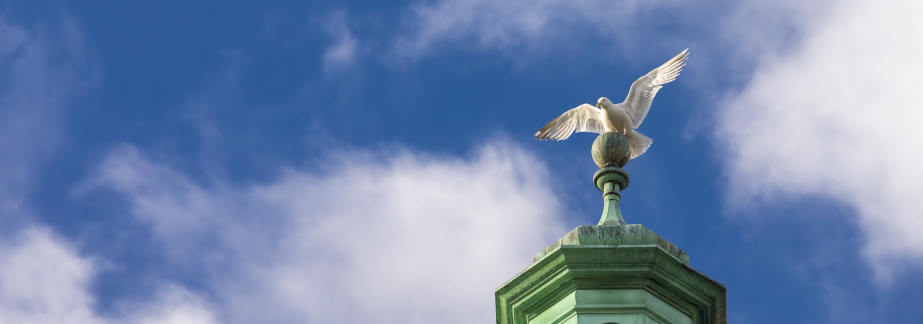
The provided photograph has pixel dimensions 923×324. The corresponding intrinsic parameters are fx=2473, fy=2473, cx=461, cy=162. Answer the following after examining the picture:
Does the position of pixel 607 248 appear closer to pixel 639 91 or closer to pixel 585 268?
pixel 585 268

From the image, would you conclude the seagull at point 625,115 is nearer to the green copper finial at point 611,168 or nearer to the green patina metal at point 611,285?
the green copper finial at point 611,168

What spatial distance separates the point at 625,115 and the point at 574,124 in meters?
1.13

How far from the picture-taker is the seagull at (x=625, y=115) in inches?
1417

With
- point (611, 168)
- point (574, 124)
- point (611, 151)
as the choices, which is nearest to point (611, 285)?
point (611, 168)

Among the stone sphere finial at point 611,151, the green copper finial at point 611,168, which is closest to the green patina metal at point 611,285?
the green copper finial at point 611,168

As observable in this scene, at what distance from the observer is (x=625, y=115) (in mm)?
36125

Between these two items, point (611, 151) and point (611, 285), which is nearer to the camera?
point (611, 285)

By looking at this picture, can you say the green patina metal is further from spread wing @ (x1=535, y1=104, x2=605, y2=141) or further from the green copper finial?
spread wing @ (x1=535, y1=104, x2=605, y2=141)

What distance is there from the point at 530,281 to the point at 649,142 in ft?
10.9

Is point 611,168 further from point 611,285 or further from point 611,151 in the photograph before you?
point 611,285

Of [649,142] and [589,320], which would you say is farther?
[649,142]

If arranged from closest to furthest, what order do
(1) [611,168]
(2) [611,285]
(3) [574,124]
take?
(2) [611,285] → (1) [611,168] → (3) [574,124]

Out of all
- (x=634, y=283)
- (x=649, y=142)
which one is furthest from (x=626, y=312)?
(x=649, y=142)

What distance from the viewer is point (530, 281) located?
33.6 meters
